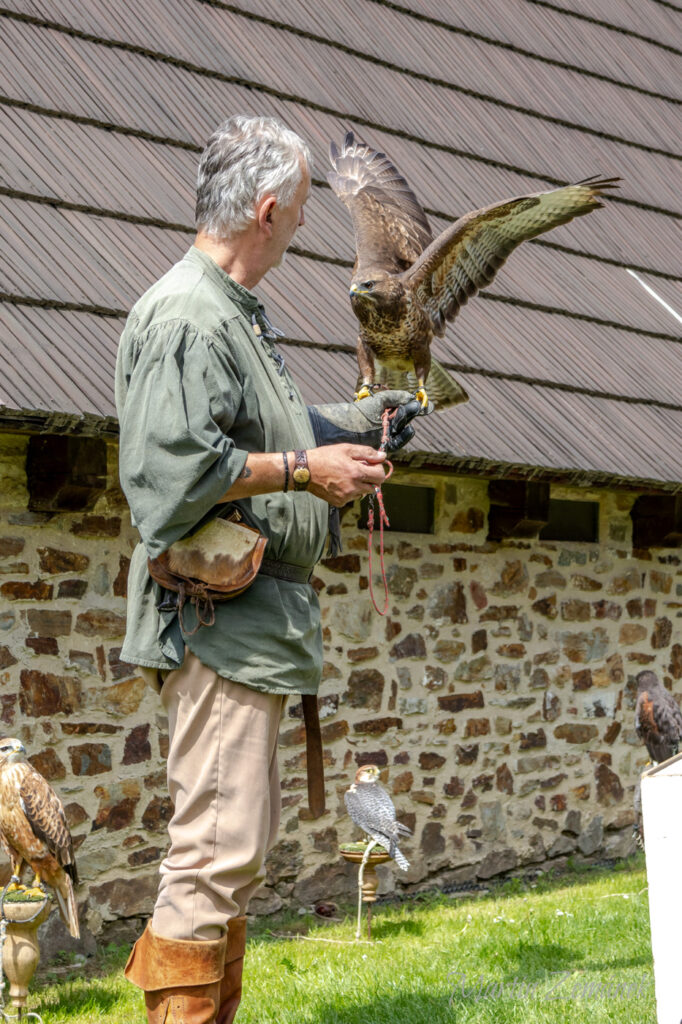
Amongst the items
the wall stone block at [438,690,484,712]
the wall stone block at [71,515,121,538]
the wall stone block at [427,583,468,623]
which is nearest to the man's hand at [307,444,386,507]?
the wall stone block at [71,515,121,538]

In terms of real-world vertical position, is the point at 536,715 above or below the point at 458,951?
above

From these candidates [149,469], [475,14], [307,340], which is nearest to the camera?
[149,469]

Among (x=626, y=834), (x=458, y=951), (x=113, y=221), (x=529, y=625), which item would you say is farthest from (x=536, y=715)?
(x=113, y=221)

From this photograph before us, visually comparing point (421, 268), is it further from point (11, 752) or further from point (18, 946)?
point (18, 946)

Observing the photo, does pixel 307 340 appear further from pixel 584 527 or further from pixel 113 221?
pixel 584 527

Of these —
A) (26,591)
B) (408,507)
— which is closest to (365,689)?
(408,507)

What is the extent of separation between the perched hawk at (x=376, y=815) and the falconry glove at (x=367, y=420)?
262 cm

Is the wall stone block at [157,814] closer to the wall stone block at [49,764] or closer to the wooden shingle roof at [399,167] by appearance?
the wall stone block at [49,764]

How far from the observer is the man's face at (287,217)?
2.64 metres

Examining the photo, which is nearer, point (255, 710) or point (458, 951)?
point (255, 710)

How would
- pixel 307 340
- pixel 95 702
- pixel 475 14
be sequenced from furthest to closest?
pixel 475 14, pixel 307 340, pixel 95 702

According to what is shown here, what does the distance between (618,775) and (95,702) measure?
11.4 feet

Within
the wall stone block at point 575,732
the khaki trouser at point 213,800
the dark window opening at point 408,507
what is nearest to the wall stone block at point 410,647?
the dark window opening at point 408,507

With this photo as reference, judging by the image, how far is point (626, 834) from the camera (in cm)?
736
